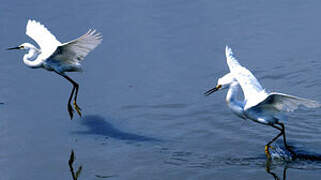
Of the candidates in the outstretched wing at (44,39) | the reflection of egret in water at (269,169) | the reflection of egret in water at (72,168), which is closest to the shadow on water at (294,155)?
the reflection of egret in water at (269,169)

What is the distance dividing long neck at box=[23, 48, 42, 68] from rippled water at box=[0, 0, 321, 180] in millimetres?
724

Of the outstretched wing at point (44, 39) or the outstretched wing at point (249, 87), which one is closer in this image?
the outstretched wing at point (249, 87)

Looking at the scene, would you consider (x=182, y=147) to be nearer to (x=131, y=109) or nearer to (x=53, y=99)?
(x=131, y=109)

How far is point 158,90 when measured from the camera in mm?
10438

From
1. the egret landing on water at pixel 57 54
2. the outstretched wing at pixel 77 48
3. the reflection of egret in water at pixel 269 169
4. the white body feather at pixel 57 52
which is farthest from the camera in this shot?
the egret landing on water at pixel 57 54

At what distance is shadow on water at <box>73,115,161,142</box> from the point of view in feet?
29.7

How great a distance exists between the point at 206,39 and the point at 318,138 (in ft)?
14.2

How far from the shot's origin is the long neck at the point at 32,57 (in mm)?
9824

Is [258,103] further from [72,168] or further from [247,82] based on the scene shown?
[72,168]

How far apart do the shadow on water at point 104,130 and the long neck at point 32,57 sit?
3.94ft

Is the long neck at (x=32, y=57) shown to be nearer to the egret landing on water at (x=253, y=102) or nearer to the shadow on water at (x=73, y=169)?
the shadow on water at (x=73, y=169)

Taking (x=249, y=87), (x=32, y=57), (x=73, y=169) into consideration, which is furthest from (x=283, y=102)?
(x=32, y=57)

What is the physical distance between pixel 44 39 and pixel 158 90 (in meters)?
2.17

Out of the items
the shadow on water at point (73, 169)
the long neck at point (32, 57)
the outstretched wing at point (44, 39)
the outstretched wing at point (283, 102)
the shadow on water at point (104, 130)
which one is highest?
the outstretched wing at point (44, 39)
